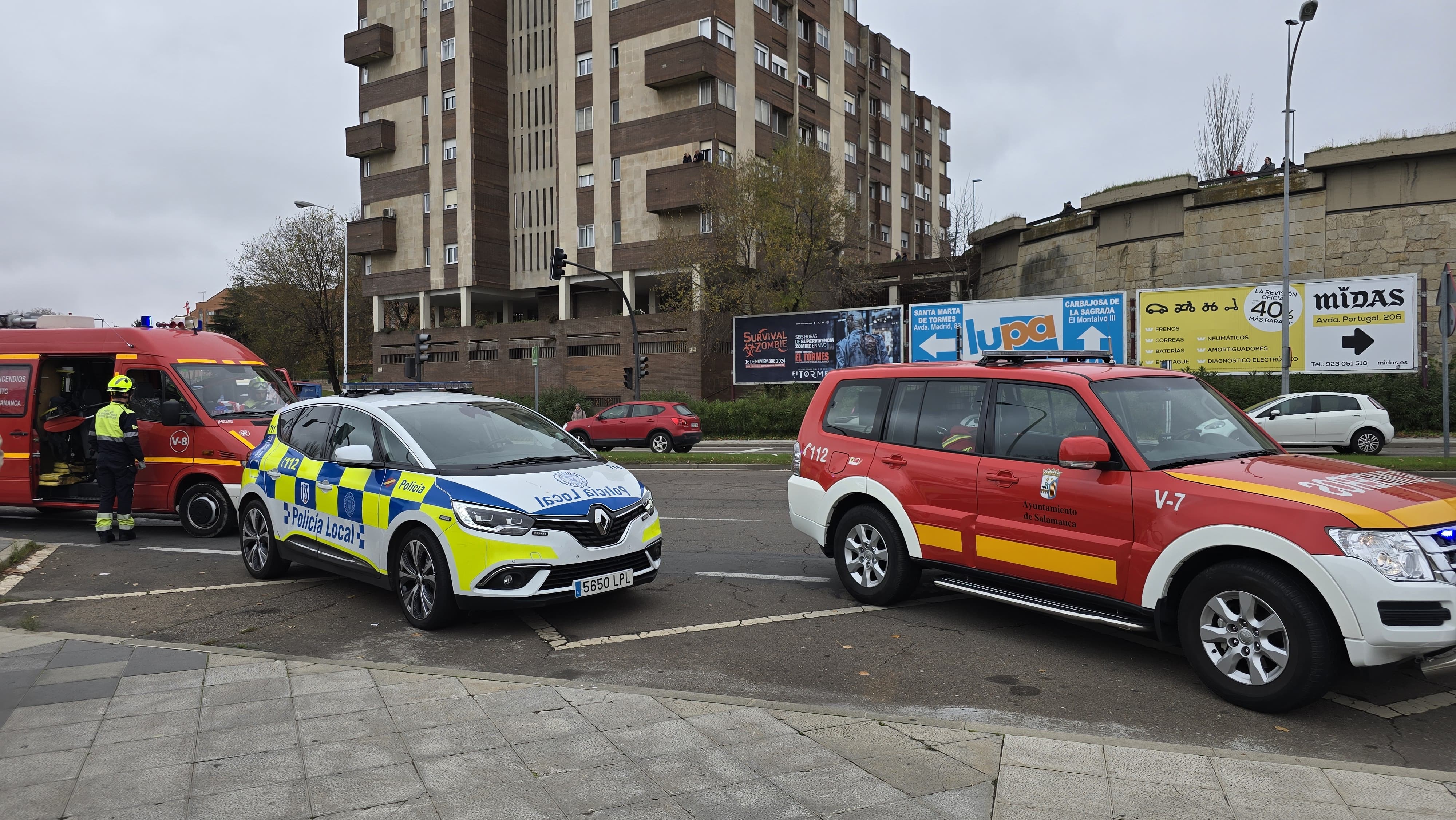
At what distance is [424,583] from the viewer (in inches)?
250

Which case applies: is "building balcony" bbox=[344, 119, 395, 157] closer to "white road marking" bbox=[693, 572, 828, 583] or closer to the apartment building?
the apartment building

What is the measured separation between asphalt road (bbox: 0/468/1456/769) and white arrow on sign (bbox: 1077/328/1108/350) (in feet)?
69.7

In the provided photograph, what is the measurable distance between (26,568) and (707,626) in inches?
289

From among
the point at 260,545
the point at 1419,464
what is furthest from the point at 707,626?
the point at 1419,464

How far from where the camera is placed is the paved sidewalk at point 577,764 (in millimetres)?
3494

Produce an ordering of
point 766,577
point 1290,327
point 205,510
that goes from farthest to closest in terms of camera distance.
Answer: point 1290,327 < point 205,510 < point 766,577

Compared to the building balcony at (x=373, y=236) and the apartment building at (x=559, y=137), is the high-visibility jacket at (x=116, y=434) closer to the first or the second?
the apartment building at (x=559, y=137)

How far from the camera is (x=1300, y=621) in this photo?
14.4ft

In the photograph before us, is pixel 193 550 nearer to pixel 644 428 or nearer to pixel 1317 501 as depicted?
pixel 1317 501

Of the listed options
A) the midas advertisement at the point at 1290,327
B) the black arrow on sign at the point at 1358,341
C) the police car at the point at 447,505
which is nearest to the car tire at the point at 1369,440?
the midas advertisement at the point at 1290,327

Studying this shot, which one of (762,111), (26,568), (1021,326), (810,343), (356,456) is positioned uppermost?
(762,111)

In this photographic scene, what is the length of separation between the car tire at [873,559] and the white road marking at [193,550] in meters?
6.49

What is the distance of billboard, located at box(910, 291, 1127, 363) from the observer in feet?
90.7

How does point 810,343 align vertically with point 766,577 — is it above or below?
above
